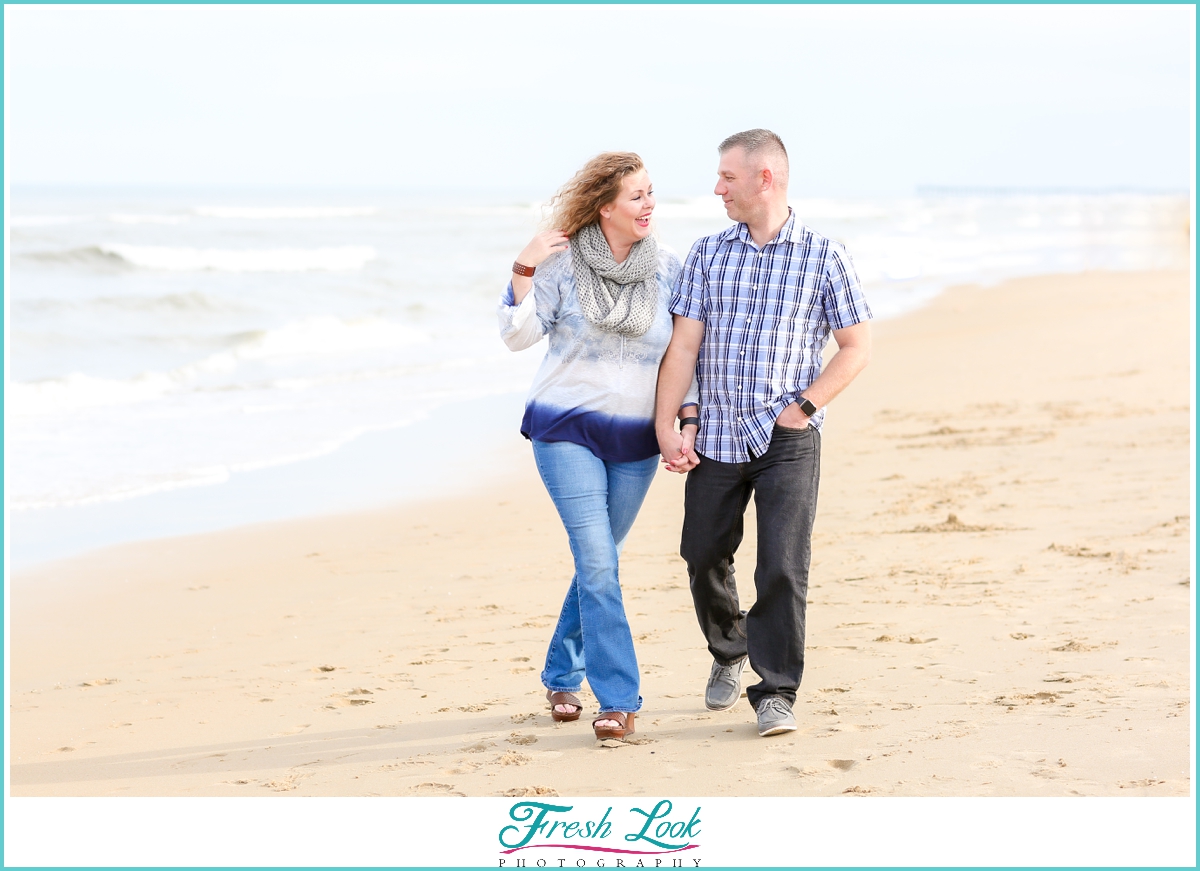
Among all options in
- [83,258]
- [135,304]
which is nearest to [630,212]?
[135,304]

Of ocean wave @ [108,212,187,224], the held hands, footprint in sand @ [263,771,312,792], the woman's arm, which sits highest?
ocean wave @ [108,212,187,224]

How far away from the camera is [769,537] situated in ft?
13.3

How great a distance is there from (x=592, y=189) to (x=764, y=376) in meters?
0.84

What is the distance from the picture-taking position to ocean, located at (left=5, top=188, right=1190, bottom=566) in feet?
27.8

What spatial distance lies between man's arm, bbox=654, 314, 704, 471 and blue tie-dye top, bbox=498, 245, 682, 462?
0.15 ft

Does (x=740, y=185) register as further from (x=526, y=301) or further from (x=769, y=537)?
(x=769, y=537)

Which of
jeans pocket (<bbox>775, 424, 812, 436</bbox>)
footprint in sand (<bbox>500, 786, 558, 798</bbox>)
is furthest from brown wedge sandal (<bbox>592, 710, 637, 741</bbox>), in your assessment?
jeans pocket (<bbox>775, 424, 812, 436</bbox>)

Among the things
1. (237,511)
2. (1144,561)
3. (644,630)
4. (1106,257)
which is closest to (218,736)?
(644,630)

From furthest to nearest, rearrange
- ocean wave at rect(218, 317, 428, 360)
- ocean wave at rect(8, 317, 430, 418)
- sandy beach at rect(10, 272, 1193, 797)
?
ocean wave at rect(218, 317, 428, 360) → ocean wave at rect(8, 317, 430, 418) → sandy beach at rect(10, 272, 1193, 797)

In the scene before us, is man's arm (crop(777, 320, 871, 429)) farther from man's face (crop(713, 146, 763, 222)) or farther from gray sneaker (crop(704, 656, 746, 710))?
gray sneaker (crop(704, 656, 746, 710))

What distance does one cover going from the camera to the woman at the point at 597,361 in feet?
13.1

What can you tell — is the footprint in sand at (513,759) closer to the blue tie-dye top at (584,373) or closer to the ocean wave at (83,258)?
the blue tie-dye top at (584,373)

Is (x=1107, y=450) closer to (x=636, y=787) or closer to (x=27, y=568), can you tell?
(x=636, y=787)

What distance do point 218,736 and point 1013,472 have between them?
5.64 meters
